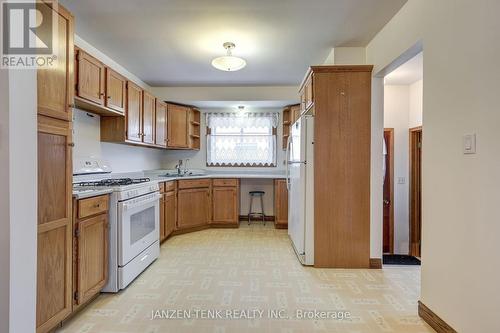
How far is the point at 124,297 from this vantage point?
2.36 meters

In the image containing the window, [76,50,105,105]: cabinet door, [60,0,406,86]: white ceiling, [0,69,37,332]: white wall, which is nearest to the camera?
[0,69,37,332]: white wall

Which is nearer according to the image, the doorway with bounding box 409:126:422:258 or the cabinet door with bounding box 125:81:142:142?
the cabinet door with bounding box 125:81:142:142

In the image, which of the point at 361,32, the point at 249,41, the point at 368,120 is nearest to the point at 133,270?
the point at 249,41

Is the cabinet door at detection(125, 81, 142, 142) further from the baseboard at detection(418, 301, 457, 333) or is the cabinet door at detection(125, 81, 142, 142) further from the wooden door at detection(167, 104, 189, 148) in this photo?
the baseboard at detection(418, 301, 457, 333)

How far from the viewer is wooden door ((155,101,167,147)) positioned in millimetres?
4367

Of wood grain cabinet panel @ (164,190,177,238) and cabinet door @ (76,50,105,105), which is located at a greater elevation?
cabinet door @ (76,50,105,105)

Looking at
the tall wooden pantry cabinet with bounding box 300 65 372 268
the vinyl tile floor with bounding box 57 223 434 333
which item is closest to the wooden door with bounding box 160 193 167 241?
the vinyl tile floor with bounding box 57 223 434 333

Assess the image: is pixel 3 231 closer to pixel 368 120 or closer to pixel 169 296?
pixel 169 296

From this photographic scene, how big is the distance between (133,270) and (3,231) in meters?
1.56

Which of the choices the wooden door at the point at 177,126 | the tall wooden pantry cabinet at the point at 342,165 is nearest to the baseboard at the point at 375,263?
the tall wooden pantry cabinet at the point at 342,165

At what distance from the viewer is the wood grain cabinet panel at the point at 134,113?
347cm

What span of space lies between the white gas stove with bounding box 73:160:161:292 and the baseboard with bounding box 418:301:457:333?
2.44 metres

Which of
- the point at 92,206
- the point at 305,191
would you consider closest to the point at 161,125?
the point at 92,206

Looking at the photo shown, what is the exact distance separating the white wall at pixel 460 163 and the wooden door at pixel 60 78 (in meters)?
2.53
